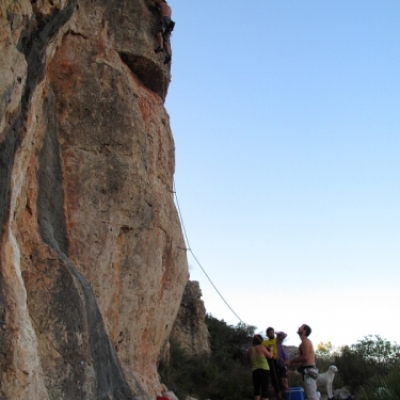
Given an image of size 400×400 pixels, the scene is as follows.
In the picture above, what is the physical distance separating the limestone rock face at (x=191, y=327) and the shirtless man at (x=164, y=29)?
7.82m

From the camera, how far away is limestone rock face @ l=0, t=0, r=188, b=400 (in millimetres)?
5934

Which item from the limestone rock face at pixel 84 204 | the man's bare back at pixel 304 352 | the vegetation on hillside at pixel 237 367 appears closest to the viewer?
the limestone rock face at pixel 84 204

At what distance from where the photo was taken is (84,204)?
9070 millimetres

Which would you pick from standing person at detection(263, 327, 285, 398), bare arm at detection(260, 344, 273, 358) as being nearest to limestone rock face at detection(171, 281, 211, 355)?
standing person at detection(263, 327, 285, 398)

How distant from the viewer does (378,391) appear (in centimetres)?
986

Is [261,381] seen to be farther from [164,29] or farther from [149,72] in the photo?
[164,29]

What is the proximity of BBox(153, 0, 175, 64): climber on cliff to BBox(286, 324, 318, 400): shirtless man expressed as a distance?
20.7 ft

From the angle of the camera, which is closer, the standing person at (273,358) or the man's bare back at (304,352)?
the man's bare back at (304,352)

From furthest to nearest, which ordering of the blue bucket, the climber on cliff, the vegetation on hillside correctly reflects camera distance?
the vegetation on hillside → the climber on cliff → the blue bucket

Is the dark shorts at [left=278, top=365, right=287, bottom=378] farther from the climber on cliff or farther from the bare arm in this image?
the climber on cliff

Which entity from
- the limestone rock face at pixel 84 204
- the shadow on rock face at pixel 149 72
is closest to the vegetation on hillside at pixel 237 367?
the limestone rock face at pixel 84 204

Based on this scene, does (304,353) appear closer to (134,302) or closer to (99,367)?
(134,302)

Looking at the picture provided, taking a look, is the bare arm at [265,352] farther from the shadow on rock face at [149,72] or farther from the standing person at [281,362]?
the shadow on rock face at [149,72]

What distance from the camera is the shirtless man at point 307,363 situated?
8867mm
